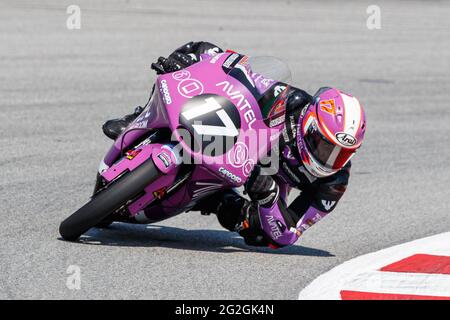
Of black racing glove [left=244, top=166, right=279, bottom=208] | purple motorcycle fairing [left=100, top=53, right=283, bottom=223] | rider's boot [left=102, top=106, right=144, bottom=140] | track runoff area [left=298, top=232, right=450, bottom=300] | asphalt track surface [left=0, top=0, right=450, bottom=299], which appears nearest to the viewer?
track runoff area [left=298, top=232, right=450, bottom=300]

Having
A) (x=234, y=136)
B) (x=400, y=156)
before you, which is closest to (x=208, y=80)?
(x=234, y=136)

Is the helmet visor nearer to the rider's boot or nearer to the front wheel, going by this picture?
the front wheel

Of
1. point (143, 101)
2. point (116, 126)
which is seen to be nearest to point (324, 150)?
point (116, 126)

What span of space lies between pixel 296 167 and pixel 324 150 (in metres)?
0.35

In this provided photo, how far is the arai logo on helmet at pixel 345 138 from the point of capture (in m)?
5.97

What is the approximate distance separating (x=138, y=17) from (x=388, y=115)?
9130mm

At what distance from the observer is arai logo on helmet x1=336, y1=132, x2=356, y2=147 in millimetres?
5973

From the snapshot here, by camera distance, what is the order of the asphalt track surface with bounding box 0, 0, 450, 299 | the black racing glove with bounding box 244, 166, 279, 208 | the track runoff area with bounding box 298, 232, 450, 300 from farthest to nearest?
the black racing glove with bounding box 244, 166, 279, 208 → the asphalt track surface with bounding box 0, 0, 450, 299 → the track runoff area with bounding box 298, 232, 450, 300

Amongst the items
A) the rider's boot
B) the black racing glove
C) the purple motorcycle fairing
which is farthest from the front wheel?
the rider's boot

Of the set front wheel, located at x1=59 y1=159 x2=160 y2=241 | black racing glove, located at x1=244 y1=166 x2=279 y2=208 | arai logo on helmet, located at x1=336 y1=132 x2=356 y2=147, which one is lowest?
black racing glove, located at x1=244 y1=166 x2=279 y2=208

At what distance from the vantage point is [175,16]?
2114 cm

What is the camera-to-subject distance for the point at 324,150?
20.0 ft

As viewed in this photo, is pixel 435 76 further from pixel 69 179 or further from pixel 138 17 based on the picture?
pixel 69 179

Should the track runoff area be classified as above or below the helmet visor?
below
